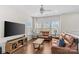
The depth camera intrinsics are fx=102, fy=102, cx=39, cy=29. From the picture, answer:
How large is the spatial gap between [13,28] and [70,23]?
1.52 meters

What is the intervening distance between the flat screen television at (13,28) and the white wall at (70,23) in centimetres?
107

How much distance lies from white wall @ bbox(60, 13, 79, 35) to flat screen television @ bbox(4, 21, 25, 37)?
3.52ft

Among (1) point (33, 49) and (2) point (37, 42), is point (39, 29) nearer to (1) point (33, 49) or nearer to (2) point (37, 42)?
(2) point (37, 42)

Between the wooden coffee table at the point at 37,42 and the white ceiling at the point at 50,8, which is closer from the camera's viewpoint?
the white ceiling at the point at 50,8

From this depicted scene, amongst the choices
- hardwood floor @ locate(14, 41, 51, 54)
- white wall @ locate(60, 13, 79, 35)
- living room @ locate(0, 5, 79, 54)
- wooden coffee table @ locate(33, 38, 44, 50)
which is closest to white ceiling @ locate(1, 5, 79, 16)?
living room @ locate(0, 5, 79, 54)

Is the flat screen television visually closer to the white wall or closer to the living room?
the living room

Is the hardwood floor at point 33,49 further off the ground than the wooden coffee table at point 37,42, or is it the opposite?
the wooden coffee table at point 37,42

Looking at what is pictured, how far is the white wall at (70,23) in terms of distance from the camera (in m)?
2.62

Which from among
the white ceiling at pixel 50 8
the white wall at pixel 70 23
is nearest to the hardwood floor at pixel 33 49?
the white wall at pixel 70 23

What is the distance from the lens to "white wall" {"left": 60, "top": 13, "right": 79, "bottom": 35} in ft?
8.59

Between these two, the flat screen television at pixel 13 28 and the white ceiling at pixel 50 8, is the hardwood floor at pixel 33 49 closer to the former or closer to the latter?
the flat screen television at pixel 13 28

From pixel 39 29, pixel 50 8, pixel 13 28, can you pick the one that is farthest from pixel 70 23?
pixel 13 28
